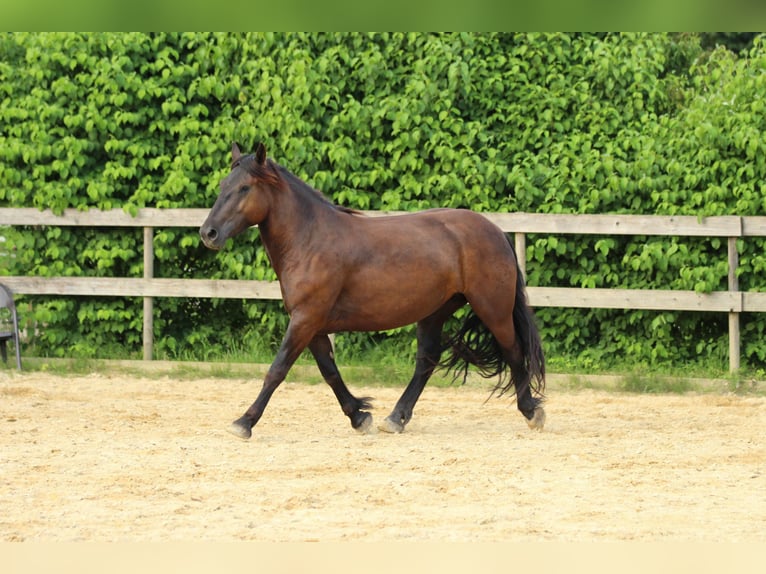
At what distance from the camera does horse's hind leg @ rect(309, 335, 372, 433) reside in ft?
21.2

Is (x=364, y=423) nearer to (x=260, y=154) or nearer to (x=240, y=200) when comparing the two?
(x=240, y=200)

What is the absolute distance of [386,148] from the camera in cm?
934

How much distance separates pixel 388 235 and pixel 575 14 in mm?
5984

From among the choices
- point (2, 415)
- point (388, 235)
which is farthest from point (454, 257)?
point (2, 415)

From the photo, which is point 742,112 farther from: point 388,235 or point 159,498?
point 159,498

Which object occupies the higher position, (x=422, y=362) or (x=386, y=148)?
(x=386, y=148)

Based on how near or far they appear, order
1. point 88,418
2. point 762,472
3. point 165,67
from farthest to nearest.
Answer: point 165,67
point 88,418
point 762,472

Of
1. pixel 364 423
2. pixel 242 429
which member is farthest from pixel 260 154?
pixel 364 423

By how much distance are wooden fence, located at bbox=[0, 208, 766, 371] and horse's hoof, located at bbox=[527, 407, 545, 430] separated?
7.19ft

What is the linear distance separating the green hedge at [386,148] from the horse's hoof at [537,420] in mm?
2386

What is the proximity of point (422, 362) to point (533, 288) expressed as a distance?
7.71ft

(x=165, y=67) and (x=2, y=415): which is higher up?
(x=165, y=67)

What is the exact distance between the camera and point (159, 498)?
4719mm

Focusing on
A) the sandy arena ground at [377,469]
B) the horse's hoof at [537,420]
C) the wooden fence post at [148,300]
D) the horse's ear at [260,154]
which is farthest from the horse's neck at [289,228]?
the wooden fence post at [148,300]
